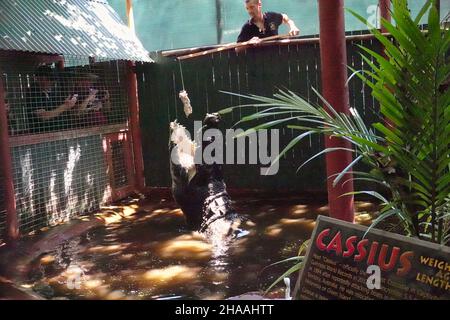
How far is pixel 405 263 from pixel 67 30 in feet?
15.0

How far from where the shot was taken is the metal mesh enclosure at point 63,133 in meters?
5.00

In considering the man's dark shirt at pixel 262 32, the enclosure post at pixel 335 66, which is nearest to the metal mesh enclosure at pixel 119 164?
the man's dark shirt at pixel 262 32

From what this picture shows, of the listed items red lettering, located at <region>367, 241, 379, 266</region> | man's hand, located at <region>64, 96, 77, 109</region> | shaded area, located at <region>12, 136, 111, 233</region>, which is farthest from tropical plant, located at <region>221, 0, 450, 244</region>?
man's hand, located at <region>64, 96, 77, 109</region>

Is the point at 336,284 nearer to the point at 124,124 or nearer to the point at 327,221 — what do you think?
the point at 327,221

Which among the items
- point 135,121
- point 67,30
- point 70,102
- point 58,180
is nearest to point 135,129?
point 135,121

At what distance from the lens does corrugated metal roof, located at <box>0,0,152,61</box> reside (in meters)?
4.61

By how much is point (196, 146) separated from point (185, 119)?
66.8 inches

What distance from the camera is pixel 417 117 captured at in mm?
1729

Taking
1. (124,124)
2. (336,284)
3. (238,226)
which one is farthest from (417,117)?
(124,124)

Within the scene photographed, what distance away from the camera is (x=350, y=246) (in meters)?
1.86

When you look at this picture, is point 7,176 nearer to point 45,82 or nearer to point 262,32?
point 45,82

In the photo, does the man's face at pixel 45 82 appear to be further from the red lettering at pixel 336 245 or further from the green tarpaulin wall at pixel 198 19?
the red lettering at pixel 336 245

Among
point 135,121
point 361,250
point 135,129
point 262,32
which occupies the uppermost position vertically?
point 262,32

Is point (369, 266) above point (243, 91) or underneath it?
underneath
